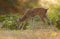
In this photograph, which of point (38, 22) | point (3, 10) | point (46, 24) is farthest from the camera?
point (3, 10)

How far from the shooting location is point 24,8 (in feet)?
28.3

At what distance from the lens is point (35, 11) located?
6.45 meters

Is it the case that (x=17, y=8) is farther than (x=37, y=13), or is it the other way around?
(x=17, y=8)

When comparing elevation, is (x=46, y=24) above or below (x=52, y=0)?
below

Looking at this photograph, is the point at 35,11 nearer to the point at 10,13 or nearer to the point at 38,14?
the point at 38,14

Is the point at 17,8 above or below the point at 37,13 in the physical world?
above

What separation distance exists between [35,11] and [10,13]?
2.38 meters

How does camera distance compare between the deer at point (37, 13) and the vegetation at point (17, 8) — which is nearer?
the deer at point (37, 13)

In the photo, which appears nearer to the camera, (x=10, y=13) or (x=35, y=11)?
(x=35, y=11)

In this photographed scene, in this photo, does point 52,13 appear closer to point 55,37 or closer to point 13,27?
point 13,27

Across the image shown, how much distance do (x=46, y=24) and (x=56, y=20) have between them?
34 centimetres

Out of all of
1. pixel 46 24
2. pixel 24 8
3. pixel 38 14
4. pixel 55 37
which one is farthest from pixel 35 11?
pixel 24 8

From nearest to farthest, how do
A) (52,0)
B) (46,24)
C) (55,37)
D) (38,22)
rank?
(55,37) → (46,24) → (38,22) → (52,0)

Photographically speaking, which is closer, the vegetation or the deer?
the deer
